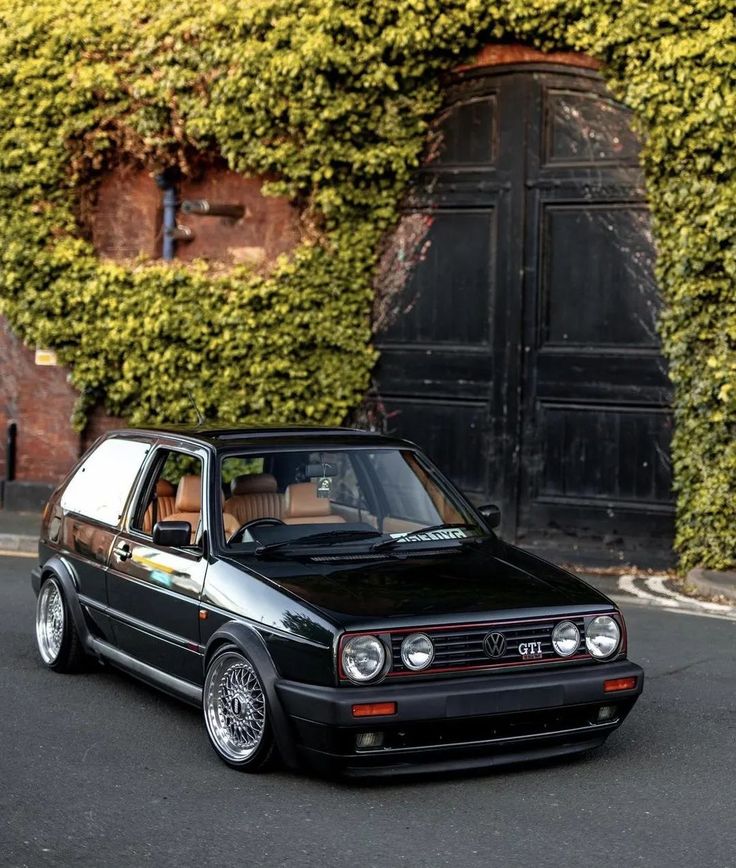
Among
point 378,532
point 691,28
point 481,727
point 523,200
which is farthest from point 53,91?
point 481,727

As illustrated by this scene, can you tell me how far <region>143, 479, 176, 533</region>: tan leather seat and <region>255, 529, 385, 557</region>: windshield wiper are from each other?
3.69ft

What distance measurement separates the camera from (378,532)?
743 cm

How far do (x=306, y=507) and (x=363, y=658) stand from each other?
4.88 feet

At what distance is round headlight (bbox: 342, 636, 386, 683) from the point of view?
614 centimetres

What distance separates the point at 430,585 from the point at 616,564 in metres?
7.31

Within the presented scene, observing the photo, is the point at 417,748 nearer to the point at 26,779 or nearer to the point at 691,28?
the point at 26,779

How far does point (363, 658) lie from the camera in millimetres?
6172

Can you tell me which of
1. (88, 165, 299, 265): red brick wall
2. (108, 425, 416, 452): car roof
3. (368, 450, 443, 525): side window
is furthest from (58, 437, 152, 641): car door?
(88, 165, 299, 265): red brick wall

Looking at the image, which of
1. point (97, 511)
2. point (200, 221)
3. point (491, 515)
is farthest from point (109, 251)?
point (491, 515)

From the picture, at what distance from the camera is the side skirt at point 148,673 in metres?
7.12

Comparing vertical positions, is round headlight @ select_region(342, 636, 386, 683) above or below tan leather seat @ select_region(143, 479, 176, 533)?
below

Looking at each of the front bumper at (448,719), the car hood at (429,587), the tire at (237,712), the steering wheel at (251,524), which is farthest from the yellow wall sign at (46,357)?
the front bumper at (448,719)

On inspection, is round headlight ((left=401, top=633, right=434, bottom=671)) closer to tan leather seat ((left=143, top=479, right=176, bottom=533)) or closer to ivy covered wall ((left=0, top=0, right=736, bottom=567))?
tan leather seat ((left=143, top=479, right=176, bottom=533))

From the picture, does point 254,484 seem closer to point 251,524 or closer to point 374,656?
point 251,524
